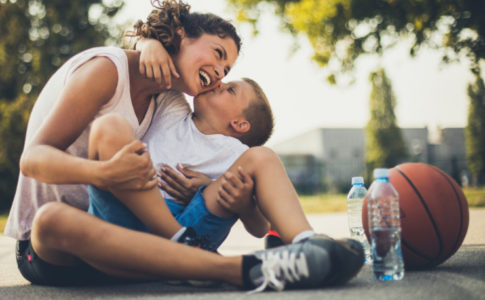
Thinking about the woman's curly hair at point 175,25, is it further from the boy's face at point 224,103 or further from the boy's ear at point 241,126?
the boy's ear at point 241,126

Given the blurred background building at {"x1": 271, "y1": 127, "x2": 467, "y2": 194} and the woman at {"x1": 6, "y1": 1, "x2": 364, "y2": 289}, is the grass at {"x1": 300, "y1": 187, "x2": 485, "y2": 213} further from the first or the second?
the blurred background building at {"x1": 271, "y1": 127, "x2": 467, "y2": 194}

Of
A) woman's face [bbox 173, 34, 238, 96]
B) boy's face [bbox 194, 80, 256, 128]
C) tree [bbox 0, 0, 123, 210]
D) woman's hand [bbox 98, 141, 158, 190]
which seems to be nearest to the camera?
woman's hand [bbox 98, 141, 158, 190]

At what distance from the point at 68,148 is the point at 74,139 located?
0.17 meters

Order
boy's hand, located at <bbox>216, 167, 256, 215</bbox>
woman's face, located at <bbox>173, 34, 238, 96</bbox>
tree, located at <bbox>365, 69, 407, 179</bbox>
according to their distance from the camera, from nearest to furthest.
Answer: boy's hand, located at <bbox>216, 167, 256, 215</bbox>, woman's face, located at <bbox>173, 34, 238, 96</bbox>, tree, located at <bbox>365, 69, 407, 179</bbox>

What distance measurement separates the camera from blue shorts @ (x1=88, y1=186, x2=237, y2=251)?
2.01m

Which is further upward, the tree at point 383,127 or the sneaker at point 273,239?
the sneaker at point 273,239

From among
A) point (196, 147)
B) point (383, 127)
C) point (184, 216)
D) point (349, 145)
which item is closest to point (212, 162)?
point (196, 147)

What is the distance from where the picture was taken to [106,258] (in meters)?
1.85

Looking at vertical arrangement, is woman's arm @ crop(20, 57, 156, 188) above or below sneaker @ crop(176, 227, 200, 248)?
above

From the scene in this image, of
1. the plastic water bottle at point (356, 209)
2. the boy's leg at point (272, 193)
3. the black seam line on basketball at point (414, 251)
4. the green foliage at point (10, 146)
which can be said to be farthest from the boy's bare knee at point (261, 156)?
the green foliage at point (10, 146)

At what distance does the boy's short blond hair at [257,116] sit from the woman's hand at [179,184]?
73cm

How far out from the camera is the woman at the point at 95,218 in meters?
1.79

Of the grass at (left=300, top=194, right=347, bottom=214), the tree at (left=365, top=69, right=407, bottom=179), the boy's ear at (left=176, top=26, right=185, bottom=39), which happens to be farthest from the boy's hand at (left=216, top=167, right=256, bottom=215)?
the tree at (left=365, top=69, right=407, bottom=179)

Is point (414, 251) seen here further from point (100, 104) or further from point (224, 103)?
point (100, 104)
